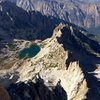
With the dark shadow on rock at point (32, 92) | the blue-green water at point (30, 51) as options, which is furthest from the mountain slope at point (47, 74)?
the blue-green water at point (30, 51)

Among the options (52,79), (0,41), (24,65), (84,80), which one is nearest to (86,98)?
(84,80)

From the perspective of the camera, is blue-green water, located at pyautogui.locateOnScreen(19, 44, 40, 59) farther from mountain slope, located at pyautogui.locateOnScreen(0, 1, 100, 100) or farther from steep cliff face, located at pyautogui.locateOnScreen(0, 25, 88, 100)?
steep cliff face, located at pyautogui.locateOnScreen(0, 25, 88, 100)

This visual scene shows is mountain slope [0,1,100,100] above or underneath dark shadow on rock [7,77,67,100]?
underneath

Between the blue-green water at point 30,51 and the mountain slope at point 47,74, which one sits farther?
the blue-green water at point 30,51

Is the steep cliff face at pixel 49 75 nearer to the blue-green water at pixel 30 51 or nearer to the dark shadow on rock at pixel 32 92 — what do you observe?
the dark shadow on rock at pixel 32 92

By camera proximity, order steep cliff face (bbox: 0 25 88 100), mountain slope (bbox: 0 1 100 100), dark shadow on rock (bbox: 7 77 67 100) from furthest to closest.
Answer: steep cliff face (bbox: 0 25 88 100), mountain slope (bbox: 0 1 100 100), dark shadow on rock (bbox: 7 77 67 100)

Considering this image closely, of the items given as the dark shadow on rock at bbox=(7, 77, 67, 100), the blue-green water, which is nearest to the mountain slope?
the dark shadow on rock at bbox=(7, 77, 67, 100)

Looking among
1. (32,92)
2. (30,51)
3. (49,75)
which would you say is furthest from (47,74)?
(32,92)
